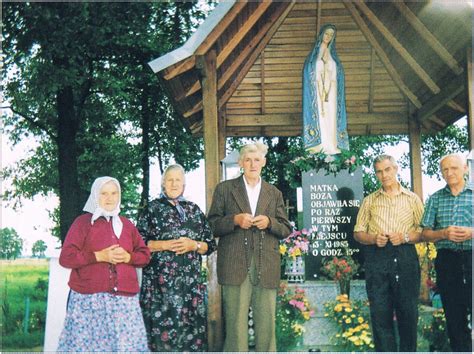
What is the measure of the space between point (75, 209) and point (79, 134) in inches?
165

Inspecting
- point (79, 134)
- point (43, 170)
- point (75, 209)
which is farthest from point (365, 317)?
point (43, 170)

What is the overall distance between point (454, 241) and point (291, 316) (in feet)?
6.20

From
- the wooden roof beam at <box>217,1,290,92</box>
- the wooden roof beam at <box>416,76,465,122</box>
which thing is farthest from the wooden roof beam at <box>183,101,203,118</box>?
the wooden roof beam at <box>416,76,465,122</box>

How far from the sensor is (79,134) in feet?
48.1

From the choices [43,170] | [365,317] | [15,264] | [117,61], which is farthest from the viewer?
[43,170]

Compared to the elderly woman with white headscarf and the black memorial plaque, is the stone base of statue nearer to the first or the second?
the black memorial plaque

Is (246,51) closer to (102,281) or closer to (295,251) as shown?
(295,251)

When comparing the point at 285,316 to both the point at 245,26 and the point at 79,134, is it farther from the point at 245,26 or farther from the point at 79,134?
the point at 79,134

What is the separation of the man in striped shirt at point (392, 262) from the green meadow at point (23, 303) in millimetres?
4613

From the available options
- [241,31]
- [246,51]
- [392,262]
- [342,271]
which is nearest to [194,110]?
[246,51]

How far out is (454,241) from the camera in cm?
438

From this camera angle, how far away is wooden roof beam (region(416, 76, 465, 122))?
7334 mm

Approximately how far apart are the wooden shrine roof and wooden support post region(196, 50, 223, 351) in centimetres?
18

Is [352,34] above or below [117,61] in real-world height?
below
